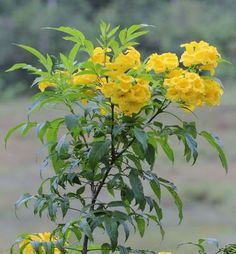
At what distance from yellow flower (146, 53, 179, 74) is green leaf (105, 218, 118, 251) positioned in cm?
18

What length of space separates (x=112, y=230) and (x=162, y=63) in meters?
0.20

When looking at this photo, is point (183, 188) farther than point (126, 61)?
Yes

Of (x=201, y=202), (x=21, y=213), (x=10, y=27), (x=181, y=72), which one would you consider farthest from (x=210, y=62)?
(x=10, y=27)

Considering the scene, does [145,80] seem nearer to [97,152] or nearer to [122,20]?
[97,152]

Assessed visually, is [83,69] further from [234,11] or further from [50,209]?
[234,11]

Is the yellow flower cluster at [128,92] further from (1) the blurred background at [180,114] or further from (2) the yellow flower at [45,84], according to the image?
(1) the blurred background at [180,114]

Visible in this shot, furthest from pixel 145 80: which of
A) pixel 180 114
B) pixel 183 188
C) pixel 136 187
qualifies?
pixel 183 188

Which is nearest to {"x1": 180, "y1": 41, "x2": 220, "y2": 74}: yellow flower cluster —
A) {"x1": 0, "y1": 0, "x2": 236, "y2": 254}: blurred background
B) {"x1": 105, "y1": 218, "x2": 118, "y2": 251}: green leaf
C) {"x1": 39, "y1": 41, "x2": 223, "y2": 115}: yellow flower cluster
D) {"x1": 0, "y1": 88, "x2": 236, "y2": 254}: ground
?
{"x1": 39, "y1": 41, "x2": 223, "y2": 115}: yellow flower cluster

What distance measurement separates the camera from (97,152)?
808 millimetres

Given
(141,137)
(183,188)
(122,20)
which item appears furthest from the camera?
(122,20)

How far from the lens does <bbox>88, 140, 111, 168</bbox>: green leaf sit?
2.64 ft

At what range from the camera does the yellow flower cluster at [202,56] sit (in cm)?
82

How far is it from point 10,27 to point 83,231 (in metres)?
8.69

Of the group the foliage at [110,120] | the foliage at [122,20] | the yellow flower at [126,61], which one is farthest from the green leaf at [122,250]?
the foliage at [122,20]
